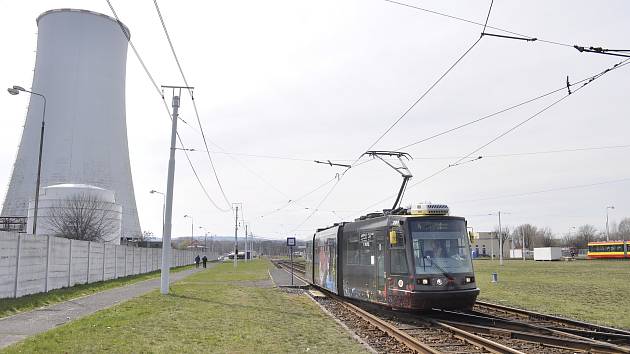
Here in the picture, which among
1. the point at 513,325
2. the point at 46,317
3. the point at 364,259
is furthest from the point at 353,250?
the point at 46,317

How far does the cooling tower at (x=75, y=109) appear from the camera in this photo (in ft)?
165

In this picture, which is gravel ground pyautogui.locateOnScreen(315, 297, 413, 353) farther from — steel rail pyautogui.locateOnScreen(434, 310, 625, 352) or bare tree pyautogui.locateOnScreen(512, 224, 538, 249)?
bare tree pyautogui.locateOnScreen(512, 224, 538, 249)

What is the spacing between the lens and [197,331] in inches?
490

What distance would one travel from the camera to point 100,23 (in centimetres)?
5369

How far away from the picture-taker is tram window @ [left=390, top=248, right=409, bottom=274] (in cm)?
1521

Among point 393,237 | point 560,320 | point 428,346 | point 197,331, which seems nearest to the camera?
point 428,346

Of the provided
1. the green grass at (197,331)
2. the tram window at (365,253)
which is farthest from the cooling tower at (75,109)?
the tram window at (365,253)

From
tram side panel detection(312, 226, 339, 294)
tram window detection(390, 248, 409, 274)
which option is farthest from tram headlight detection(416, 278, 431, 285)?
tram side panel detection(312, 226, 339, 294)

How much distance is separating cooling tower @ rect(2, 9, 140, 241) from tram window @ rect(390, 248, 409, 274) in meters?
42.2

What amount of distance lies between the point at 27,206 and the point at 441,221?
50.1 meters

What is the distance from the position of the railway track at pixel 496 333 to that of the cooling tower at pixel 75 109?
136ft

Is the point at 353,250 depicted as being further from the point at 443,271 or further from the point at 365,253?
the point at 443,271

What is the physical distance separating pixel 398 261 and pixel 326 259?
9494 millimetres

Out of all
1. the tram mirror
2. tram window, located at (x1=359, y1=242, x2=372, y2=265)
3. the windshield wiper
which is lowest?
the windshield wiper
